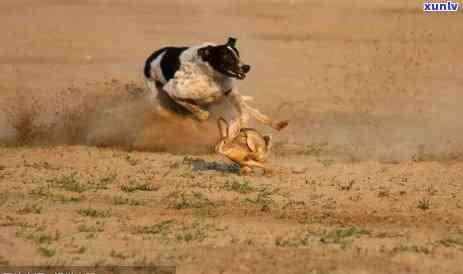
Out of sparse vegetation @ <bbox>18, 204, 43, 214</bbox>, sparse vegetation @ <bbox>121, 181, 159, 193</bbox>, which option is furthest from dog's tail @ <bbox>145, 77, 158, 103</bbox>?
sparse vegetation @ <bbox>18, 204, 43, 214</bbox>

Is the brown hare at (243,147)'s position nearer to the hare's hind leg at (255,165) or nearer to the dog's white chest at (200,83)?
the hare's hind leg at (255,165)

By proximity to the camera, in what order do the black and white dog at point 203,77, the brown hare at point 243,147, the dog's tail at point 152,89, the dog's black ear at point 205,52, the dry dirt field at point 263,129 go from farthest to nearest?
the dog's tail at point 152,89
the dog's black ear at point 205,52
the black and white dog at point 203,77
the brown hare at point 243,147
the dry dirt field at point 263,129

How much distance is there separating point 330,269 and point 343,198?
98.6 inches

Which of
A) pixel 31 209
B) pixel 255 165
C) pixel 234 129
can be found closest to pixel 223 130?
pixel 234 129

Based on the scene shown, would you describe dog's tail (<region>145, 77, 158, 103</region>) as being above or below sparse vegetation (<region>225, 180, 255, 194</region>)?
above

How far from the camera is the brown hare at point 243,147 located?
1030 cm

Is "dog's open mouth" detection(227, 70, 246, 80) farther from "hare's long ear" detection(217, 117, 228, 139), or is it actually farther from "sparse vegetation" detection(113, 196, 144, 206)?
"sparse vegetation" detection(113, 196, 144, 206)

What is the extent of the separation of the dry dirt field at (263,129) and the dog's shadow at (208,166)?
32mm

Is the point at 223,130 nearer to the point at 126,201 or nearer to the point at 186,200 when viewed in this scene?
the point at 186,200

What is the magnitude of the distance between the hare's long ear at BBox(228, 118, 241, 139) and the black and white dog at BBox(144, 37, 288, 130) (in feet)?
1.03

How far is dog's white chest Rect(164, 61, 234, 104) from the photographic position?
37.5 ft

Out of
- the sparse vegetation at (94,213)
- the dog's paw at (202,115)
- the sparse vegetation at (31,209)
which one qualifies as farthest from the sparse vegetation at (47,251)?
Answer: the dog's paw at (202,115)

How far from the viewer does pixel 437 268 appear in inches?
264

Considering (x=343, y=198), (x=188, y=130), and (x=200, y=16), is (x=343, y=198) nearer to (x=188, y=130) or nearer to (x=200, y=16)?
(x=188, y=130)
